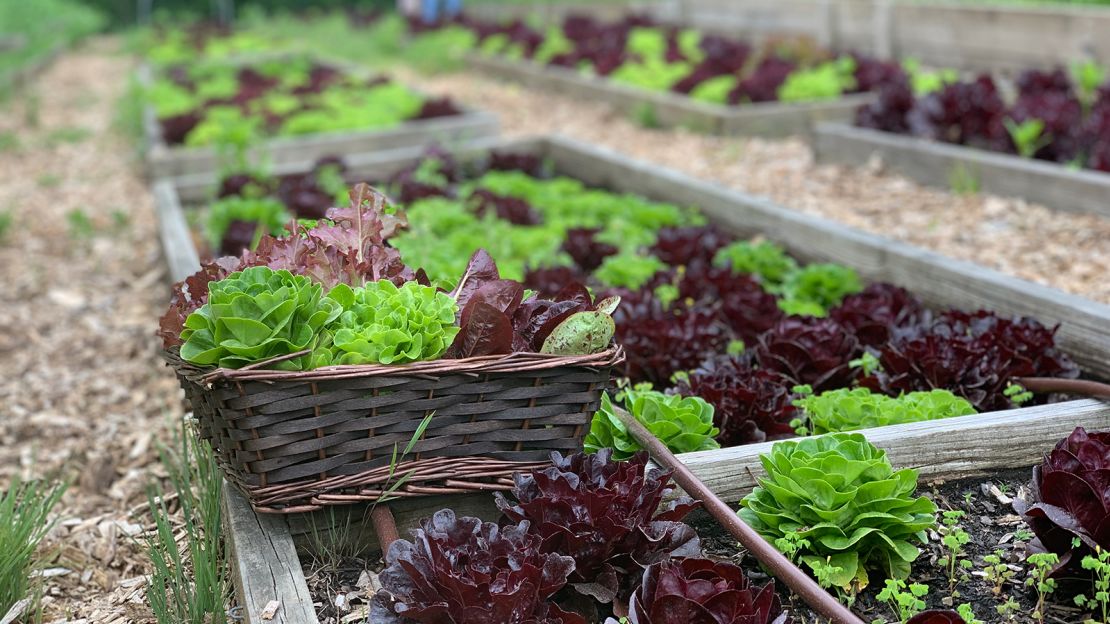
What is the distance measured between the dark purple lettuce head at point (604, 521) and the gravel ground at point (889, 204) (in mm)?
2357

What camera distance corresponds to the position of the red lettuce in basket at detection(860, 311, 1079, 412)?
2.83 metres

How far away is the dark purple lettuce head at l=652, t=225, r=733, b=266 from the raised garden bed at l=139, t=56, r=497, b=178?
2.91 m

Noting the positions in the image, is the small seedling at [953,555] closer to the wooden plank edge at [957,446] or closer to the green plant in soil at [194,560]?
the wooden plank edge at [957,446]

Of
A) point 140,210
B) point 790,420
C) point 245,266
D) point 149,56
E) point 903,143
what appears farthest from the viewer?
point 149,56

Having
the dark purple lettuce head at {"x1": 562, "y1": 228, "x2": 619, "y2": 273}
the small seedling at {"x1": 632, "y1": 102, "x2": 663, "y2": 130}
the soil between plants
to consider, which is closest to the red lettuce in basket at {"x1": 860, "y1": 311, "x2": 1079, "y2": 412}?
the soil between plants

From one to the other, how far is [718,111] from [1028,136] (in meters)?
2.56

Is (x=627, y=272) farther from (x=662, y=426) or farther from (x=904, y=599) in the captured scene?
(x=904, y=599)

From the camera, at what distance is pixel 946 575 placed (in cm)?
217

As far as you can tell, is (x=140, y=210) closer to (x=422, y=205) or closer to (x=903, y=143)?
(x=422, y=205)

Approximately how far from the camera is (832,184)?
596cm

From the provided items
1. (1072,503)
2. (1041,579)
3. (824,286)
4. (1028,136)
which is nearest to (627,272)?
(824,286)

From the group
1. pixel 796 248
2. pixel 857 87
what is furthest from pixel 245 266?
pixel 857 87

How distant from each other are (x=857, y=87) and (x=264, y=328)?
6.79 m

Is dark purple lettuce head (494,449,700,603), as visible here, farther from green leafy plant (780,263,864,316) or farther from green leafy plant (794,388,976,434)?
green leafy plant (780,263,864,316)
